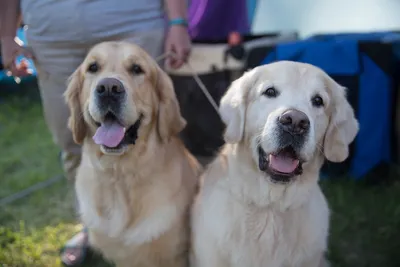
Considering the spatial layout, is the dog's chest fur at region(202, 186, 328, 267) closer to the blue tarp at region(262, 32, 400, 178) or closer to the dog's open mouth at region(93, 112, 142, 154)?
the dog's open mouth at region(93, 112, 142, 154)

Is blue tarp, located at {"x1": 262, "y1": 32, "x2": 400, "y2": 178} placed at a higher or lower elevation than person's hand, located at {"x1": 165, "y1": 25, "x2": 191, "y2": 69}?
lower

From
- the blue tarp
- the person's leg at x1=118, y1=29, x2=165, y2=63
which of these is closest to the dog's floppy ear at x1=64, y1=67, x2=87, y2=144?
the person's leg at x1=118, y1=29, x2=165, y2=63

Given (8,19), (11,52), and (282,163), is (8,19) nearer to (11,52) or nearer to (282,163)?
(11,52)

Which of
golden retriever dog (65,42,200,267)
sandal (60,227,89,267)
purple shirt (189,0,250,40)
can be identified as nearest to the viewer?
golden retriever dog (65,42,200,267)

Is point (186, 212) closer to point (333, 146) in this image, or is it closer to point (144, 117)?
point (144, 117)

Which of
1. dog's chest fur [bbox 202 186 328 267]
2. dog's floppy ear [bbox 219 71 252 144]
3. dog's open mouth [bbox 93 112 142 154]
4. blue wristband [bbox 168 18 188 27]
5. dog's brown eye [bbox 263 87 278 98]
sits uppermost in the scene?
blue wristband [bbox 168 18 188 27]

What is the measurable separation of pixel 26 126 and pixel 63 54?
3082 millimetres

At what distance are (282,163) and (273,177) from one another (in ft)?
0.23

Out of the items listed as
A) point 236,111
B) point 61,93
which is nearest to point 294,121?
point 236,111

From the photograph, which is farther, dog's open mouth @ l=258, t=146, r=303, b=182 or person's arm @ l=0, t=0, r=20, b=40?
person's arm @ l=0, t=0, r=20, b=40

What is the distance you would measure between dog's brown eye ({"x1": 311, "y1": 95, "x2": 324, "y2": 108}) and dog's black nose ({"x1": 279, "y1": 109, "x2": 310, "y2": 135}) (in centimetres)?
20

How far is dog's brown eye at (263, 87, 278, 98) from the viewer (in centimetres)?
195

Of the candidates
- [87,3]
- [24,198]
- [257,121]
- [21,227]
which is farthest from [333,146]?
[24,198]

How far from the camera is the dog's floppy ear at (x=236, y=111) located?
6.55ft
